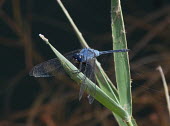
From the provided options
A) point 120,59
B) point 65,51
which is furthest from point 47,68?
point 65,51

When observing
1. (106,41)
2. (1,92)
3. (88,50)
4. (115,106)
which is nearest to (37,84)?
(1,92)

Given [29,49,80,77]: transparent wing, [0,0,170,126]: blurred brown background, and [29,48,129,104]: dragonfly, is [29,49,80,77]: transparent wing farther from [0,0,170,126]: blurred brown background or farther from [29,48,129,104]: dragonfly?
[0,0,170,126]: blurred brown background

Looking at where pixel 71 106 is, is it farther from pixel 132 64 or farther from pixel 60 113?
pixel 132 64

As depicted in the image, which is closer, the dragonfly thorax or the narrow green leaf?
the narrow green leaf

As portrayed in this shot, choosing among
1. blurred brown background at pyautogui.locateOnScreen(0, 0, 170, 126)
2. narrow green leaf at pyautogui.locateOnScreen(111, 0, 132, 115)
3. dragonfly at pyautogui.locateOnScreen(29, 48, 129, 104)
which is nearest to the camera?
narrow green leaf at pyautogui.locateOnScreen(111, 0, 132, 115)

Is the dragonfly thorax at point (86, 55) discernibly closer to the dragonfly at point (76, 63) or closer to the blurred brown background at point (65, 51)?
the dragonfly at point (76, 63)

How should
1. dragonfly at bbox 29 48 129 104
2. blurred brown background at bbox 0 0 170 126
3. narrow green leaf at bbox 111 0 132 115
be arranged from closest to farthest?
narrow green leaf at bbox 111 0 132 115, dragonfly at bbox 29 48 129 104, blurred brown background at bbox 0 0 170 126

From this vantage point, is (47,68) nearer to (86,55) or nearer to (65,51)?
(86,55)

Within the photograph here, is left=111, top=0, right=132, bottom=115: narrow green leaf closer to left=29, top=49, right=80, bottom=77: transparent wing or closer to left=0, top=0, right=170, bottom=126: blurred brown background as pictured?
left=29, top=49, right=80, bottom=77: transparent wing

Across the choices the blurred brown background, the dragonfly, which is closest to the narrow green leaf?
the dragonfly
